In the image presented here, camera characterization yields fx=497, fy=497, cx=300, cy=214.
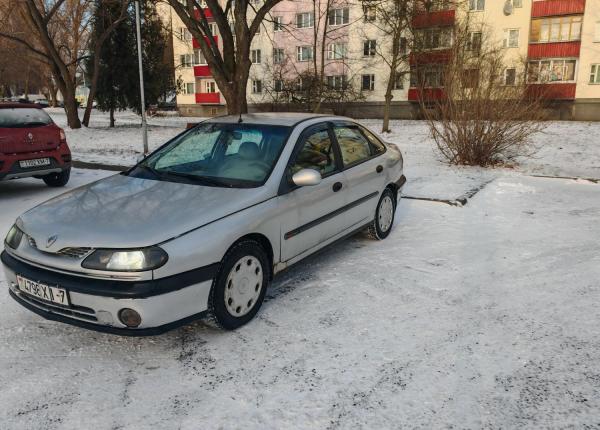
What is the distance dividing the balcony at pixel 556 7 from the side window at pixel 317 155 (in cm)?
3371

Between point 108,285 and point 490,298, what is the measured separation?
122 inches

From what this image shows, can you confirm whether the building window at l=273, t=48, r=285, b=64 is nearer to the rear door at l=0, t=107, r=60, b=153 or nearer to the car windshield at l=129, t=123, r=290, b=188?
the rear door at l=0, t=107, r=60, b=153

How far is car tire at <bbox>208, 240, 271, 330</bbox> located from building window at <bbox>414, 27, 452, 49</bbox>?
2463 cm

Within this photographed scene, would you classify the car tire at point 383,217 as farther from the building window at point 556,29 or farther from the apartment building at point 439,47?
the building window at point 556,29

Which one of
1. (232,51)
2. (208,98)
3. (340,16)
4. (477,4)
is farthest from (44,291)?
(208,98)

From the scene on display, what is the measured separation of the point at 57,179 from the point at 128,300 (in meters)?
7.23

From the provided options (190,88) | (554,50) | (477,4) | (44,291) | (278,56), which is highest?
(477,4)

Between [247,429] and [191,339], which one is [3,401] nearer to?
[191,339]

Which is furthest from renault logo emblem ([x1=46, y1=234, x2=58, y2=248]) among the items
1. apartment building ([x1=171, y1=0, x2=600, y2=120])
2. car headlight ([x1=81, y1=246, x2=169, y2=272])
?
apartment building ([x1=171, y1=0, x2=600, y2=120])

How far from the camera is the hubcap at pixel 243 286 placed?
3576 millimetres

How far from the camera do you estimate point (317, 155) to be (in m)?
4.62

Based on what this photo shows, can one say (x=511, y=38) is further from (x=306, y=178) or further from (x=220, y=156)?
(x=306, y=178)

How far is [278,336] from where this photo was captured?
3662 millimetres

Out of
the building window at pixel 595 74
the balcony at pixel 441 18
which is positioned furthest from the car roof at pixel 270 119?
the building window at pixel 595 74
